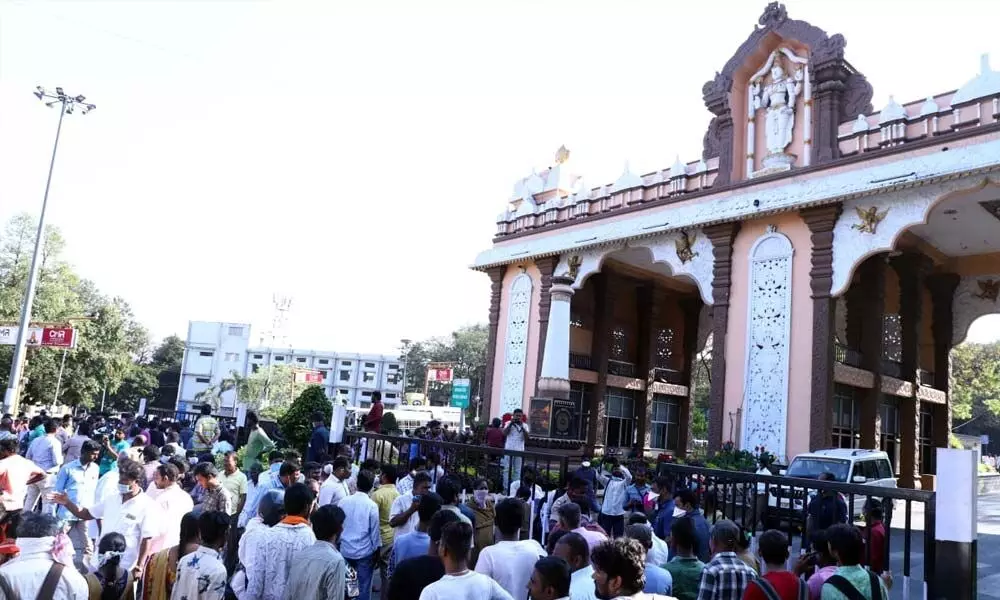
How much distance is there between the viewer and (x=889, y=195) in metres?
15.1

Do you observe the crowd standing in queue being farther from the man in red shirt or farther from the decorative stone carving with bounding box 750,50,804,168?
the decorative stone carving with bounding box 750,50,804,168

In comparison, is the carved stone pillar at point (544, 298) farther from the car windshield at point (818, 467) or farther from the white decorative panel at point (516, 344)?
the car windshield at point (818, 467)

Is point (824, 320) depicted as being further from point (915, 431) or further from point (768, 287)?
point (915, 431)

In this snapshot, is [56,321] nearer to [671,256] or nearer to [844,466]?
[671,256]

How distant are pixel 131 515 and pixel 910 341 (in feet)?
67.8

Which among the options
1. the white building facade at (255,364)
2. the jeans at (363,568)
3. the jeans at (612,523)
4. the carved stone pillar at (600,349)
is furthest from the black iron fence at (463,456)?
the white building facade at (255,364)

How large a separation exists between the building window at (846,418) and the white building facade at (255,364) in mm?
54775

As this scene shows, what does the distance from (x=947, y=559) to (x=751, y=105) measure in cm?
1519

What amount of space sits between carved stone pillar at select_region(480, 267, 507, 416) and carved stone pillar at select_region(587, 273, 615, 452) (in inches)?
123

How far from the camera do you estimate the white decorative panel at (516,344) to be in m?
22.5

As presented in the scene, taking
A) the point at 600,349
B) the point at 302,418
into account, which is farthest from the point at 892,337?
the point at 302,418

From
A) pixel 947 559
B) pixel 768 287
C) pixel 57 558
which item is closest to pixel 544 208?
pixel 768 287

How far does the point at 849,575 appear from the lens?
173 inches

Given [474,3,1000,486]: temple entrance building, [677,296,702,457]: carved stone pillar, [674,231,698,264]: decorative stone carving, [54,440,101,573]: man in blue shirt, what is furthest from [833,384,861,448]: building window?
[54,440,101,573]: man in blue shirt
